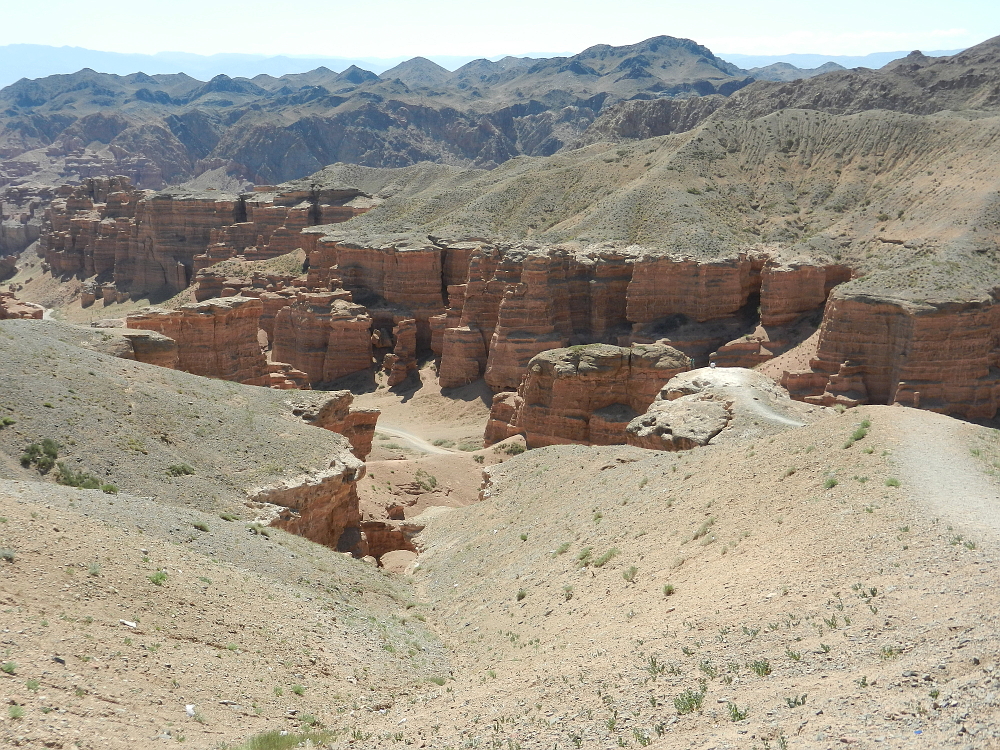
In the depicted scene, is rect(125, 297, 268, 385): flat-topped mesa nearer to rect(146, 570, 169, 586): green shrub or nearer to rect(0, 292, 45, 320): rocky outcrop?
rect(0, 292, 45, 320): rocky outcrop

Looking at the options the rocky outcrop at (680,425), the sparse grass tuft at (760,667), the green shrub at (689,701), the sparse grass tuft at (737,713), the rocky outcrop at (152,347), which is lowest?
the rocky outcrop at (680,425)

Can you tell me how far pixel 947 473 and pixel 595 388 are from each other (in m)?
21.5

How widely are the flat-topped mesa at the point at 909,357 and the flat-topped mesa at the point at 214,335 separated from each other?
85.4 ft

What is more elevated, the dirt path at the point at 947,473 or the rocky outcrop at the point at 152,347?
the dirt path at the point at 947,473

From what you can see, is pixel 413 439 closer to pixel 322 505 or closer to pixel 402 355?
pixel 402 355

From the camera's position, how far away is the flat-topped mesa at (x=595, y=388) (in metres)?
37.0

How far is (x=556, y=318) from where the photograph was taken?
54.2 metres

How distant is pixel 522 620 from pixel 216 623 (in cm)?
567

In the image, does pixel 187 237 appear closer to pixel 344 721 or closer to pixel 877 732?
pixel 344 721

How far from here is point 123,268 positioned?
316 feet

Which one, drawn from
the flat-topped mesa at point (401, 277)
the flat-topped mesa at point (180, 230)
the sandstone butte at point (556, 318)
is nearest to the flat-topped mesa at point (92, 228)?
the flat-topped mesa at point (180, 230)

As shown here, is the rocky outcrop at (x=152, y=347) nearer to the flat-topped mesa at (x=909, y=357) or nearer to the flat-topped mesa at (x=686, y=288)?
the flat-topped mesa at (x=686, y=288)

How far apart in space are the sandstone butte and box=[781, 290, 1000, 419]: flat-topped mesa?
2.6 inches

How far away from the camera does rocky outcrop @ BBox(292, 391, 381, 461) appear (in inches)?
1213
